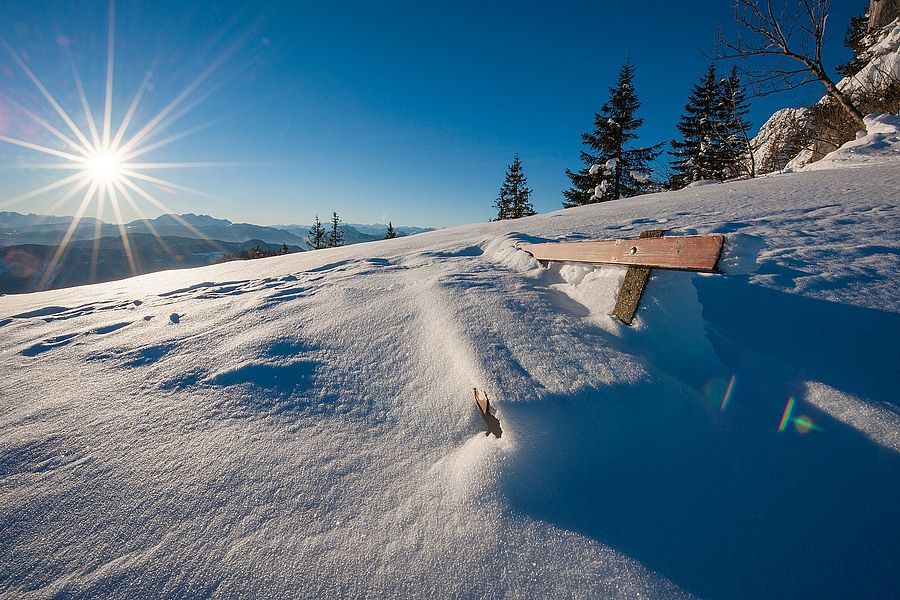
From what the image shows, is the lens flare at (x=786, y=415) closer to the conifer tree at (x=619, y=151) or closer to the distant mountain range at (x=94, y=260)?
the conifer tree at (x=619, y=151)

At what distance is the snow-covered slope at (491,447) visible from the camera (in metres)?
0.96

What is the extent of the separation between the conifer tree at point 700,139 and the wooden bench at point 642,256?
2161 centimetres

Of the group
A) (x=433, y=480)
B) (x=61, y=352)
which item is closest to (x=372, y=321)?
(x=433, y=480)

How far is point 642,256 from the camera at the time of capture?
189cm

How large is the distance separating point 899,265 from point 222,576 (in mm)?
4037

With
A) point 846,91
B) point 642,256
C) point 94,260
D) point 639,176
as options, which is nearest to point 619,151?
point 639,176

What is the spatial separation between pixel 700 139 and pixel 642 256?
2371 centimetres

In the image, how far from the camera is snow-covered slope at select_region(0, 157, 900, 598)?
96 centimetres

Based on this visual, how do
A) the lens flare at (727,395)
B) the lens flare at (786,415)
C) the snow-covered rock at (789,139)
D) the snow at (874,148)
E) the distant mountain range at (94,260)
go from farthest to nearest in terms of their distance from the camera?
the distant mountain range at (94,260) → the snow-covered rock at (789,139) → the snow at (874,148) → the lens flare at (727,395) → the lens flare at (786,415)

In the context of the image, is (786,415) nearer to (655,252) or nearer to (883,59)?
(655,252)

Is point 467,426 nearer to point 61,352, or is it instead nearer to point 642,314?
point 642,314

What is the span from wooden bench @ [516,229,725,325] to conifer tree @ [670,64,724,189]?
21.6m

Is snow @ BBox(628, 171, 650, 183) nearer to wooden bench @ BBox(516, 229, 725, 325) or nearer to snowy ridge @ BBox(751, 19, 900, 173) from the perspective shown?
snowy ridge @ BBox(751, 19, 900, 173)

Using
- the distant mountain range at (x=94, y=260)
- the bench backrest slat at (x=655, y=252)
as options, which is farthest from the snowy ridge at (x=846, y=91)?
the distant mountain range at (x=94, y=260)
